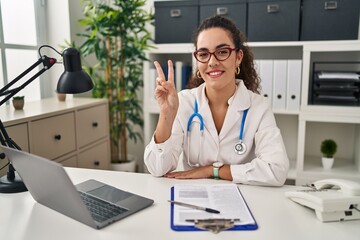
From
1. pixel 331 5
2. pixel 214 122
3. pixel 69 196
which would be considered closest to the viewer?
pixel 69 196

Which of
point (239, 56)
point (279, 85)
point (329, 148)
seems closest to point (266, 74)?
point (279, 85)

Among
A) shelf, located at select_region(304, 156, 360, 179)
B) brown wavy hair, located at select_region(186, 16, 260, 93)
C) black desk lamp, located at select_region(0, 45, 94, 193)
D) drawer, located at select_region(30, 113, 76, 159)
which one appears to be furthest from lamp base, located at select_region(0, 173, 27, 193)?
shelf, located at select_region(304, 156, 360, 179)

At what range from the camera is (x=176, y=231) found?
2.81ft

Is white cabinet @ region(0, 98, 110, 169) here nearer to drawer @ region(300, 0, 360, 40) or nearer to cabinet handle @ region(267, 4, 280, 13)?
cabinet handle @ region(267, 4, 280, 13)

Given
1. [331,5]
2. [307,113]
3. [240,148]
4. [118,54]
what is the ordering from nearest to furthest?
[240,148], [331,5], [307,113], [118,54]

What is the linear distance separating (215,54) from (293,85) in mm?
1078

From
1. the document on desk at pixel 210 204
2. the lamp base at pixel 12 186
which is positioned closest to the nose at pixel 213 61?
the document on desk at pixel 210 204

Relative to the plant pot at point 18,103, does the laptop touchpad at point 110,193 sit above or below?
below

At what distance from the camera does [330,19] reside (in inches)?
86.7

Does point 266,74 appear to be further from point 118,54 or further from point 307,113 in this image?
point 118,54

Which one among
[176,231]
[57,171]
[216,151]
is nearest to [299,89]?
[216,151]

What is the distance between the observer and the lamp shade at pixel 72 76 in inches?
43.9

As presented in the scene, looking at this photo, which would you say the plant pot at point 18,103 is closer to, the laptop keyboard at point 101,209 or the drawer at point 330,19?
the laptop keyboard at point 101,209

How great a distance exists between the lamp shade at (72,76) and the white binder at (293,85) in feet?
5.36
